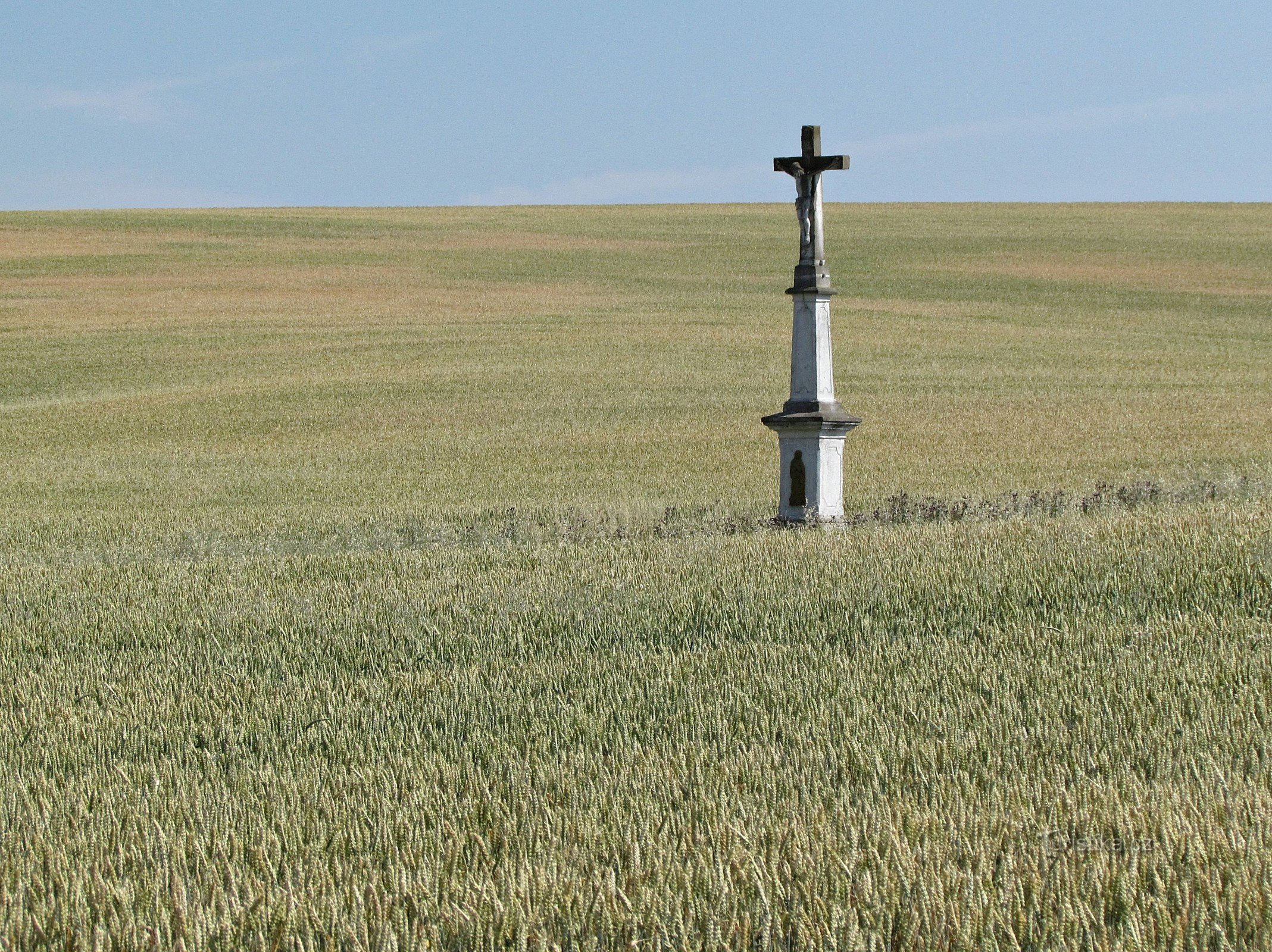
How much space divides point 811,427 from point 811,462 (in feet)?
0.93

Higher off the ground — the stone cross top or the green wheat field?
A: the stone cross top

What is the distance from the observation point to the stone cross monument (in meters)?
11.5

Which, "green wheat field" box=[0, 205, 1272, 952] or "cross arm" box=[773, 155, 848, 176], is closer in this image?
Result: "green wheat field" box=[0, 205, 1272, 952]

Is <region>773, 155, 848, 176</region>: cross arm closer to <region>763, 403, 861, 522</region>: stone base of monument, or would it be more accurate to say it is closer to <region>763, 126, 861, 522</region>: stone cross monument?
<region>763, 126, 861, 522</region>: stone cross monument

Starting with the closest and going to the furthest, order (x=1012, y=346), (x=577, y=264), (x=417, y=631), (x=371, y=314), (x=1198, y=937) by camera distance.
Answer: (x=1198, y=937) → (x=417, y=631) → (x=1012, y=346) → (x=371, y=314) → (x=577, y=264)

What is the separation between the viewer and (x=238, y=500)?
56.1ft

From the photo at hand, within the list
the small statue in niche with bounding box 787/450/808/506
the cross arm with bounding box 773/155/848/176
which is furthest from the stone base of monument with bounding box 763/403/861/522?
the cross arm with bounding box 773/155/848/176

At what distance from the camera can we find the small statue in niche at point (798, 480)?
11.6 m

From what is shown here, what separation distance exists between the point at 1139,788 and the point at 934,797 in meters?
Answer: 0.55

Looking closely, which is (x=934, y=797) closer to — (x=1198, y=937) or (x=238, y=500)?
(x=1198, y=937)

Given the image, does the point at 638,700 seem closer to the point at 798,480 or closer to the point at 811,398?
the point at 798,480

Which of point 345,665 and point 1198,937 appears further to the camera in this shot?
point 345,665

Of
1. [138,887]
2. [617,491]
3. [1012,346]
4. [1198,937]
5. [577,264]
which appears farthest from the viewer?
[577,264]

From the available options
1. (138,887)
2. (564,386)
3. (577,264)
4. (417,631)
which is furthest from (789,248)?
(138,887)
